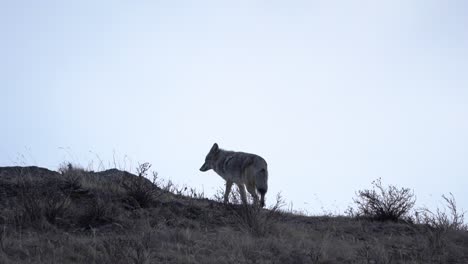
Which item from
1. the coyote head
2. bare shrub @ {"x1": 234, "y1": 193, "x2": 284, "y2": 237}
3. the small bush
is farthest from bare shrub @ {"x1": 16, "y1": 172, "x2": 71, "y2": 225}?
the coyote head

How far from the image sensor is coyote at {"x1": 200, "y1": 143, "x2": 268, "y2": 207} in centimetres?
1334

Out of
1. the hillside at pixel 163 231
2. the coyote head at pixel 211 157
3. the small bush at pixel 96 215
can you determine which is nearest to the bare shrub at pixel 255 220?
the hillside at pixel 163 231

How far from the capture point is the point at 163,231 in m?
8.15

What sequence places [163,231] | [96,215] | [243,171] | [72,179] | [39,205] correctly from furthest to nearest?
[243,171]
[72,179]
[96,215]
[39,205]
[163,231]

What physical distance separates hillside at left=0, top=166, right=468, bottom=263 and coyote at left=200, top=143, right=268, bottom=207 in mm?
1725

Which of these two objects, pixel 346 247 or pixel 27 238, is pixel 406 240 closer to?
pixel 346 247

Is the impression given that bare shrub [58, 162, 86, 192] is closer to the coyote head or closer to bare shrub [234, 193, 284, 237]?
bare shrub [234, 193, 284, 237]

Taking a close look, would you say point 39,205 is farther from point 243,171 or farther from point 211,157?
point 211,157

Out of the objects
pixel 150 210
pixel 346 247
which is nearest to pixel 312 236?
pixel 346 247

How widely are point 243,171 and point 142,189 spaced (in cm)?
421

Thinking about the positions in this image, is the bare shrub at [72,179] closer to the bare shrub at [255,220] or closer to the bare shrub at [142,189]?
the bare shrub at [142,189]

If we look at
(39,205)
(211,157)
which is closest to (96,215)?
(39,205)

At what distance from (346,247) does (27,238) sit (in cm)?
454

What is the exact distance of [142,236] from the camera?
7438 mm
